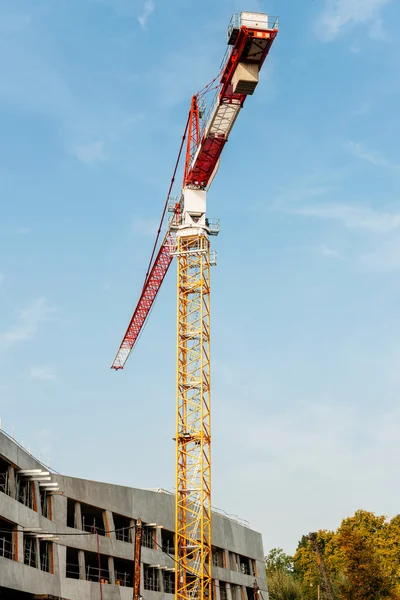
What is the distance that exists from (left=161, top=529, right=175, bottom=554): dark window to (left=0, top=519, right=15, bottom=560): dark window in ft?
62.6

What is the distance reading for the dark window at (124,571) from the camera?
51562mm

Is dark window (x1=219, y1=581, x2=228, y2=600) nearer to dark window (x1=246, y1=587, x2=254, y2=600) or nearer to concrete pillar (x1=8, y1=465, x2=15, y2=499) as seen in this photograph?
dark window (x1=246, y1=587, x2=254, y2=600)

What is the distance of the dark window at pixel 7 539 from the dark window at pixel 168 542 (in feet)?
62.6

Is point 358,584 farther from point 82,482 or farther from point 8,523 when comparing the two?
point 8,523

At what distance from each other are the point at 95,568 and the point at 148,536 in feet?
23.5

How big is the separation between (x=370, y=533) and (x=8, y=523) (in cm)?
6396

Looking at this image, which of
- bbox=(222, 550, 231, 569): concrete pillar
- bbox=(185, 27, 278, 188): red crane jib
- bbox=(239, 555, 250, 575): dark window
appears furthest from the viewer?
bbox=(239, 555, 250, 575): dark window

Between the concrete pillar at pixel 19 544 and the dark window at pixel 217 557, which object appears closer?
the concrete pillar at pixel 19 544

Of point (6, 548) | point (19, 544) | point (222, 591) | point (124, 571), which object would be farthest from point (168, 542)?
point (19, 544)

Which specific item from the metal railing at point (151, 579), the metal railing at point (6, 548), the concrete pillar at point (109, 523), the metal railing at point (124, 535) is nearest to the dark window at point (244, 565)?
the metal railing at point (151, 579)

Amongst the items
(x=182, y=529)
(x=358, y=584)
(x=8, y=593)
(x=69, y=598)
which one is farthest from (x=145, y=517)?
(x=358, y=584)

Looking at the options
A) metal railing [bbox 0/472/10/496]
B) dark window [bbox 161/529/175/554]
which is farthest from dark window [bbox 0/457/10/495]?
dark window [bbox 161/529/175/554]

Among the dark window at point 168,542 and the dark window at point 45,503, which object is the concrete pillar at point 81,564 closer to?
the dark window at point 45,503

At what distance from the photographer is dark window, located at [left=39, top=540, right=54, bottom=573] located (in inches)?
1692
